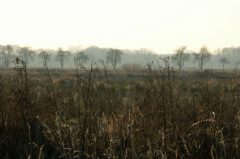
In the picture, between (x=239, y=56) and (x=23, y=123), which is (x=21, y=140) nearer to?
(x=23, y=123)

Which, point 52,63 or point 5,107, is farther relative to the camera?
point 52,63

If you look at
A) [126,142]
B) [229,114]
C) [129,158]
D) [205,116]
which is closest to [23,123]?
[126,142]

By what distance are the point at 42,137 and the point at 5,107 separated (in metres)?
0.56

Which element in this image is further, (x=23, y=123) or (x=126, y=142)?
(x=23, y=123)

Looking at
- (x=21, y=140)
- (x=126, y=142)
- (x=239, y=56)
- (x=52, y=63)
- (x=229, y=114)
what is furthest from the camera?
(x=239, y=56)

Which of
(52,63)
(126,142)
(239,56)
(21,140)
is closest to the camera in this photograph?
(126,142)

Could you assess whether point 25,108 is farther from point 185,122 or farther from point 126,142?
point 185,122

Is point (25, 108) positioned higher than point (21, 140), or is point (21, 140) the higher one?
point (25, 108)

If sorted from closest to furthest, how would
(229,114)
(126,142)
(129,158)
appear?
(129,158) < (126,142) < (229,114)

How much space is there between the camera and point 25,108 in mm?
4340

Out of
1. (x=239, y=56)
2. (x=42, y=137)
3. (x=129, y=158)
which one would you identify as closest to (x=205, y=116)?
(x=129, y=158)

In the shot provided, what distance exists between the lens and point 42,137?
4441mm

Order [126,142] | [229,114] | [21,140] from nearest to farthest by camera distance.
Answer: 1. [126,142]
2. [21,140]
3. [229,114]

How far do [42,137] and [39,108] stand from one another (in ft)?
2.22
